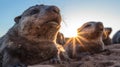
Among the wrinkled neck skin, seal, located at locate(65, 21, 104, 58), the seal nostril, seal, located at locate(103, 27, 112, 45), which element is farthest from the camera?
seal, located at locate(103, 27, 112, 45)

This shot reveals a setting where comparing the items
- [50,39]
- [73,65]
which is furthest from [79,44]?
[73,65]

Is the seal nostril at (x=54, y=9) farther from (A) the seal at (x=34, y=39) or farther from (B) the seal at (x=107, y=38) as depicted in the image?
(B) the seal at (x=107, y=38)

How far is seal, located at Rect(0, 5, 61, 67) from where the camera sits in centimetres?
695

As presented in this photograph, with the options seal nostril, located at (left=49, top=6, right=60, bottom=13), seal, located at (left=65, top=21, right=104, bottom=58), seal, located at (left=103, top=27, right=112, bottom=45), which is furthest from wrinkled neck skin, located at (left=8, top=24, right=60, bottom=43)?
seal, located at (left=103, top=27, right=112, bottom=45)

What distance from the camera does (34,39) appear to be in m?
7.27

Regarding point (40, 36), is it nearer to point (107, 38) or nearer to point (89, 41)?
point (89, 41)

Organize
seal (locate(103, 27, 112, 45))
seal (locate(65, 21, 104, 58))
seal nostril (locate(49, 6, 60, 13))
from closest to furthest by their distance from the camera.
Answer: seal nostril (locate(49, 6, 60, 13))
seal (locate(65, 21, 104, 58))
seal (locate(103, 27, 112, 45))

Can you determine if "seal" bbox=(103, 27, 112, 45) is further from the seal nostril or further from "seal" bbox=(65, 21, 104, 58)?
the seal nostril

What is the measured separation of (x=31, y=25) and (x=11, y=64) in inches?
39.9

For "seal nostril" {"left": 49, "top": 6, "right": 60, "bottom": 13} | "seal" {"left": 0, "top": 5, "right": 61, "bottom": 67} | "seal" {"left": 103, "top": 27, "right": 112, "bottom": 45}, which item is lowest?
"seal" {"left": 103, "top": 27, "right": 112, "bottom": 45}

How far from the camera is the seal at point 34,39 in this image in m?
6.95

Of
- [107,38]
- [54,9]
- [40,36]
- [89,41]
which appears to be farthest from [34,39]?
[107,38]

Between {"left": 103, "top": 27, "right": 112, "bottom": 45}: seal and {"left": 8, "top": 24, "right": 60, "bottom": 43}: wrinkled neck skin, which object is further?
{"left": 103, "top": 27, "right": 112, "bottom": 45}: seal

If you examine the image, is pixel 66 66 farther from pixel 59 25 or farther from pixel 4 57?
pixel 4 57
